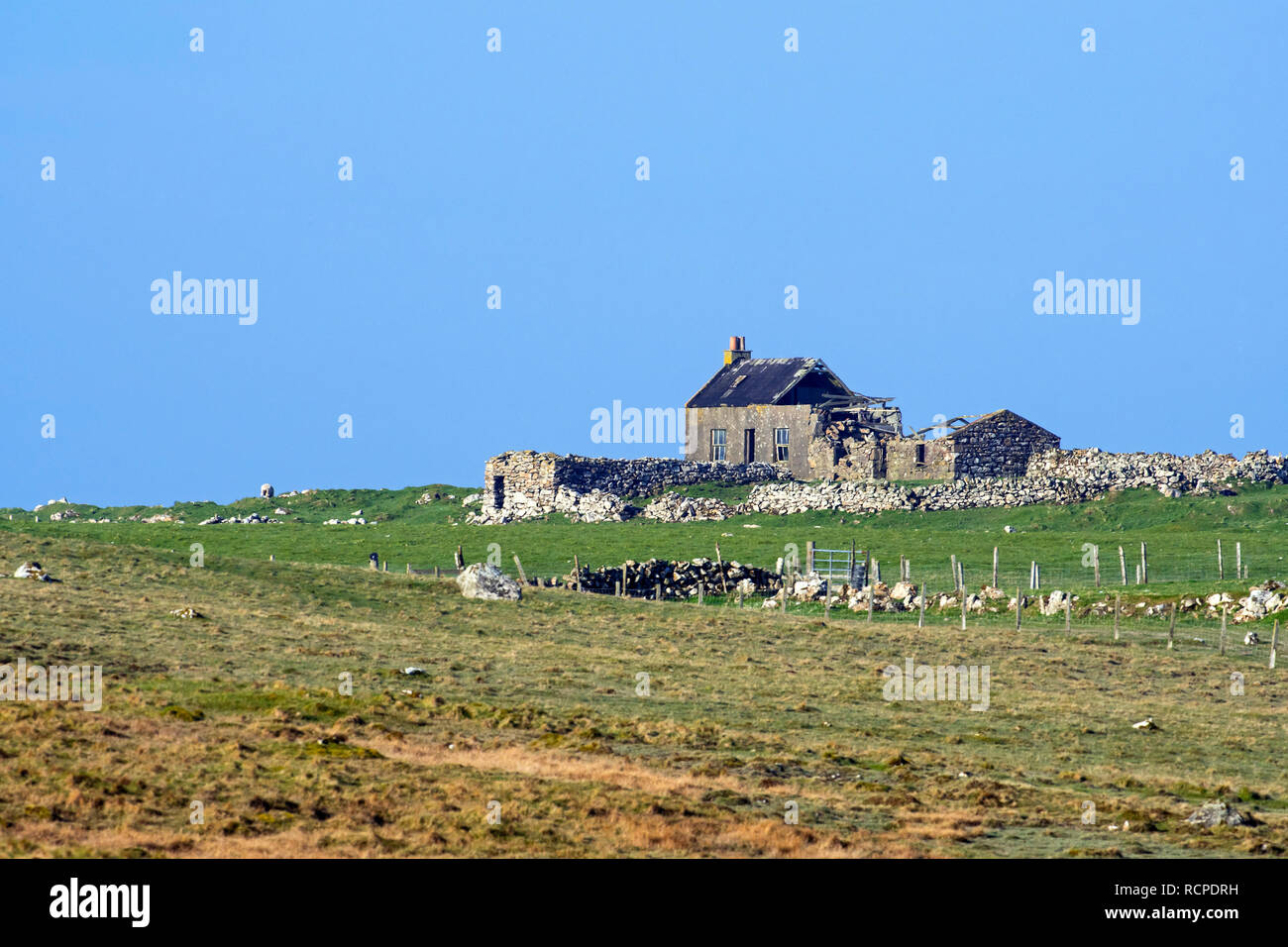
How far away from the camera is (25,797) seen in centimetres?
2622

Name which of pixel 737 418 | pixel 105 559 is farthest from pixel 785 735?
pixel 737 418

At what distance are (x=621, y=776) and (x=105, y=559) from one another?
30827mm

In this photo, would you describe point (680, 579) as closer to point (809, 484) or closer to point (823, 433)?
point (809, 484)

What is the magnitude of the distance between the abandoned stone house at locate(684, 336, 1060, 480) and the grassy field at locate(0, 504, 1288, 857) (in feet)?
119

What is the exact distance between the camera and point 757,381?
347 feet

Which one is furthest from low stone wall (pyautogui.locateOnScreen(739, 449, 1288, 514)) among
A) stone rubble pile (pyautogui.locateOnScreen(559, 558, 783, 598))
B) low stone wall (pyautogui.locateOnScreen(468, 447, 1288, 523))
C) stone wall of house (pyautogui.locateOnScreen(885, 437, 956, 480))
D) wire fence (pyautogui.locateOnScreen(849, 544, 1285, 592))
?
stone rubble pile (pyautogui.locateOnScreen(559, 558, 783, 598))

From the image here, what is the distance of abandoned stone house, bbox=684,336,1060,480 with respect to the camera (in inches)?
3612

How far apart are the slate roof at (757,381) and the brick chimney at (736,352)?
2745 millimetres

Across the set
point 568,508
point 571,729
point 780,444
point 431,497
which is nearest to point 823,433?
point 780,444

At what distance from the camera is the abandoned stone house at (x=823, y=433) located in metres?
91.8

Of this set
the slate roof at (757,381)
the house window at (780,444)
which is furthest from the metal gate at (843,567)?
the slate roof at (757,381)
